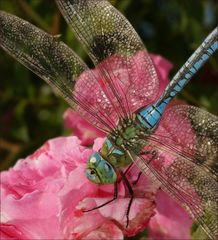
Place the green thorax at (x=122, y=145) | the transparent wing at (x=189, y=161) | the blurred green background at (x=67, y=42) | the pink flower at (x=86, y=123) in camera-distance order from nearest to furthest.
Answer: the transparent wing at (x=189, y=161) → the green thorax at (x=122, y=145) → the pink flower at (x=86, y=123) → the blurred green background at (x=67, y=42)

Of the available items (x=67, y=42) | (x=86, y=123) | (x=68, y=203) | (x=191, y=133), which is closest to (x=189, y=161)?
(x=191, y=133)

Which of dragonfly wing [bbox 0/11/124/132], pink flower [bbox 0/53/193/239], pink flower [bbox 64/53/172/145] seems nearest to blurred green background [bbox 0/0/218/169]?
pink flower [bbox 64/53/172/145]

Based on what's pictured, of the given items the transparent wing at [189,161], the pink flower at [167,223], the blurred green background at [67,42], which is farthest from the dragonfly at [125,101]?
the blurred green background at [67,42]

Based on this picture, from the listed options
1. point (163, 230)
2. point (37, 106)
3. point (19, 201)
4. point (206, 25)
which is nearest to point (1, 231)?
point (19, 201)

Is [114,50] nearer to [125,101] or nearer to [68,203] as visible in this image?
[125,101]

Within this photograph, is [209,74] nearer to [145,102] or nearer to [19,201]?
[145,102]

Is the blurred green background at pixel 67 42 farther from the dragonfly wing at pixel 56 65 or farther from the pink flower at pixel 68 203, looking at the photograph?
the pink flower at pixel 68 203

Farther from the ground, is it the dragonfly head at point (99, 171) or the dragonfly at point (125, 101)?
the dragonfly at point (125, 101)
